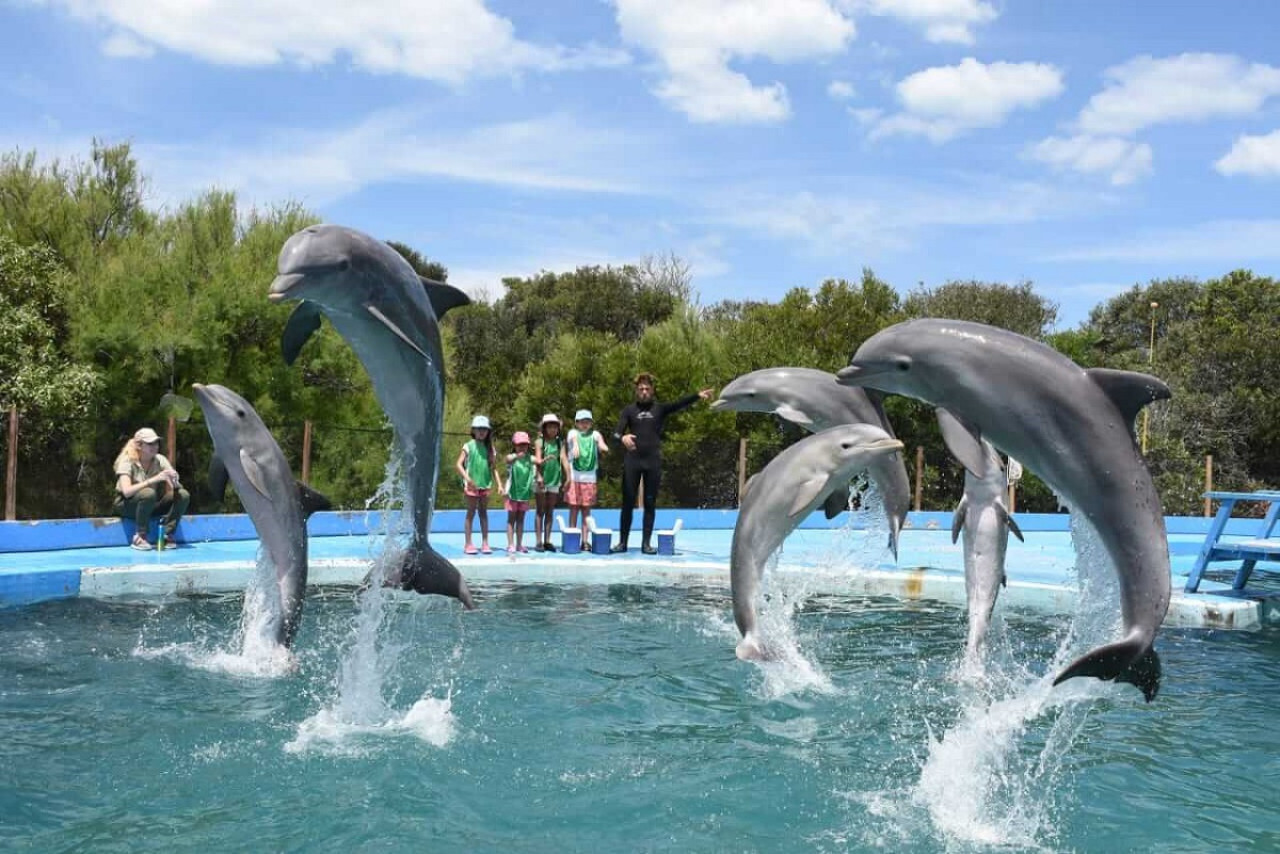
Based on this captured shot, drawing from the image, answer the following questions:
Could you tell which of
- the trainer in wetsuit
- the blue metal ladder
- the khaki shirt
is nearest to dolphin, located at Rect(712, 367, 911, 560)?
the trainer in wetsuit

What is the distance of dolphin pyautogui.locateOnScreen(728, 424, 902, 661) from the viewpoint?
19.4 feet

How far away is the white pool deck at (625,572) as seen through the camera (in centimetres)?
909

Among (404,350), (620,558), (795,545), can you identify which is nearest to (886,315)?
(795,545)

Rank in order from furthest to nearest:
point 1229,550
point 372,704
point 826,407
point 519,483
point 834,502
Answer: point 519,483 → point 1229,550 → point 826,407 → point 834,502 → point 372,704

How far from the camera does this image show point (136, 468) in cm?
1058

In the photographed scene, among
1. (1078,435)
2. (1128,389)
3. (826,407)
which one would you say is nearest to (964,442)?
(1078,435)

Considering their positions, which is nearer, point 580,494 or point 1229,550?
point 1229,550

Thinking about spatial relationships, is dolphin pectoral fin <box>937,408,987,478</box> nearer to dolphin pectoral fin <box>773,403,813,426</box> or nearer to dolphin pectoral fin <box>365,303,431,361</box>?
dolphin pectoral fin <box>365,303,431,361</box>

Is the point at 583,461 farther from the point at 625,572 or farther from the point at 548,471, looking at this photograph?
the point at 625,572

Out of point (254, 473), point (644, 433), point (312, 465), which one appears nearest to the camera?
point (254, 473)

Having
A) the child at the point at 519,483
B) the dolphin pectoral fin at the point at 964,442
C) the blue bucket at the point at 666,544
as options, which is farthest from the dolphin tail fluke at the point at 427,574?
the blue bucket at the point at 666,544

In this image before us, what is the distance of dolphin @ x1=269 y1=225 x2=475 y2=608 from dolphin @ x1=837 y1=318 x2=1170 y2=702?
1.99 meters

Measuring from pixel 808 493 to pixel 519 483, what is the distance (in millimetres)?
5648

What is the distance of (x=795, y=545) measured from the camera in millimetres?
13422
